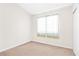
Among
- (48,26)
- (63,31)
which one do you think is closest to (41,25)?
(48,26)

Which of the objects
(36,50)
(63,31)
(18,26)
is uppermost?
(18,26)

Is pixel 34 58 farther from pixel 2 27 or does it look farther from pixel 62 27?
pixel 2 27

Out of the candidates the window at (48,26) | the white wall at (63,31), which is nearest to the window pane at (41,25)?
the window at (48,26)

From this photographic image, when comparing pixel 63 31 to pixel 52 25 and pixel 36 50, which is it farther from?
pixel 36 50

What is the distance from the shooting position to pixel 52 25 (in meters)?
1.64

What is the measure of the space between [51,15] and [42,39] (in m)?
0.52

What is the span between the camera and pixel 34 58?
2.59 ft

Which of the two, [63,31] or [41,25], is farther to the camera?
[41,25]

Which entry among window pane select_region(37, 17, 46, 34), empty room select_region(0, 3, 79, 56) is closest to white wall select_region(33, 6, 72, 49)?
empty room select_region(0, 3, 79, 56)

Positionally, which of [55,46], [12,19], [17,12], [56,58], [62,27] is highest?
[17,12]

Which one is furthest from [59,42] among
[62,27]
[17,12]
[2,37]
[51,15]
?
[2,37]

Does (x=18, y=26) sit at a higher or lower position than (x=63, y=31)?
higher

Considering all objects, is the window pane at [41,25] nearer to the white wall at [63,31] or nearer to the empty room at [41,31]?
the empty room at [41,31]

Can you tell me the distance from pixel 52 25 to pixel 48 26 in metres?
0.09
